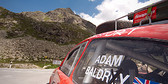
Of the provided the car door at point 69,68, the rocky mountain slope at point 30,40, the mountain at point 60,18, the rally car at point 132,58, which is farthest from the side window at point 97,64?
the mountain at point 60,18

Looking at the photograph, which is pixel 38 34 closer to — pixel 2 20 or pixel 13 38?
pixel 13 38

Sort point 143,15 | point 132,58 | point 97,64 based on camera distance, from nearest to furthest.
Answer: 1. point 132,58
2. point 97,64
3. point 143,15

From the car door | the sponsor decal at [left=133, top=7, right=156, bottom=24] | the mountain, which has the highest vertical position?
the mountain

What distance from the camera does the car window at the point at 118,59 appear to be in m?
0.91

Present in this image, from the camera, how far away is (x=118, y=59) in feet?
3.83

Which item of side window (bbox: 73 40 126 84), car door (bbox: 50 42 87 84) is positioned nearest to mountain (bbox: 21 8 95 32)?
car door (bbox: 50 42 87 84)

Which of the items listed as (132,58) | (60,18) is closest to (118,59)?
(132,58)

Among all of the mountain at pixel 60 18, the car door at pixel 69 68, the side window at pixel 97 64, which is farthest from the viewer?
the mountain at pixel 60 18

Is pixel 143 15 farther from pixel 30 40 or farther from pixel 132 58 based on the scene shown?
pixel 30 40

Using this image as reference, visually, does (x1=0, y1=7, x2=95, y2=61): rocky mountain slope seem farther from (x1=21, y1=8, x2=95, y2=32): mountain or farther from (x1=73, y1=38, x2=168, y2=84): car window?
(x1=21, y1=8, x2=95, y2=32): mountain

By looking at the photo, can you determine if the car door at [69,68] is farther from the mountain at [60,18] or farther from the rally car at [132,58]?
the mountain at [60,18]

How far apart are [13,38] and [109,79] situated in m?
73.2

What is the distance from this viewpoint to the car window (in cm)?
91

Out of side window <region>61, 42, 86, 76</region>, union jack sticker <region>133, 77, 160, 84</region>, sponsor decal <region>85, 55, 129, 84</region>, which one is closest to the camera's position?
union jack sticker <region>133, 77, 160, 84</region>
